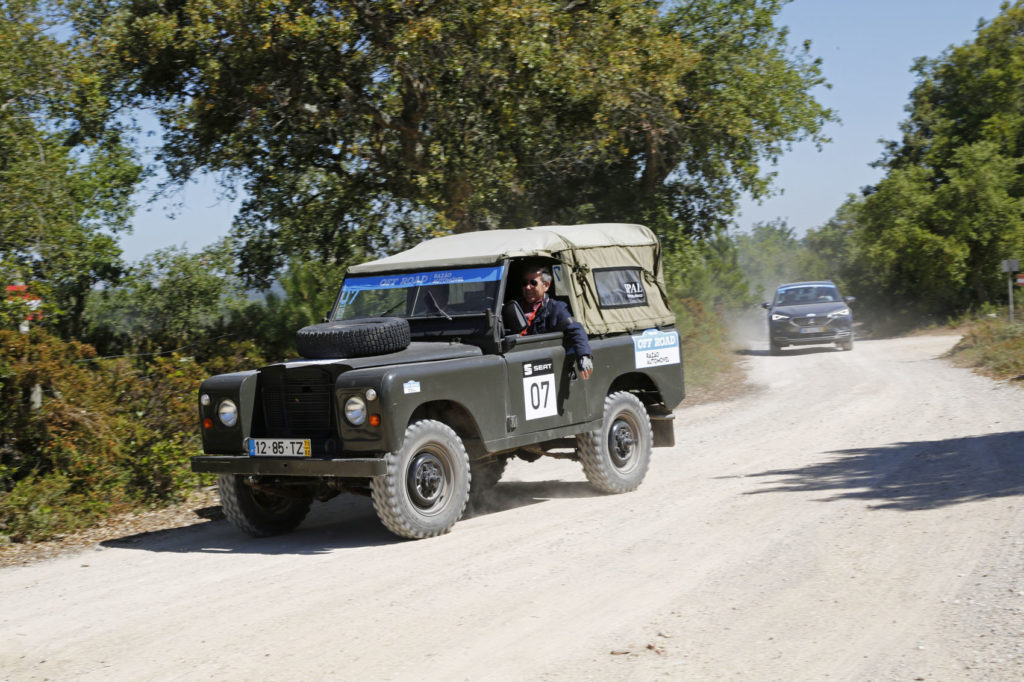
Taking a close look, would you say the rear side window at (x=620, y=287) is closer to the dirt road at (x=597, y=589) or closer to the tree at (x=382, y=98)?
the dirt road at (x=597, y=589)

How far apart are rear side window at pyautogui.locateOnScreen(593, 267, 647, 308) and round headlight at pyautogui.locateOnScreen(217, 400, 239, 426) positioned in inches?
144

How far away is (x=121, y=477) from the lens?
10.1 meters

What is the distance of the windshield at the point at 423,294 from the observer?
9.02 metres

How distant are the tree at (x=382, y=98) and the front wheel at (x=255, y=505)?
677cm

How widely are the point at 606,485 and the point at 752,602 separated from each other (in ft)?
13.3

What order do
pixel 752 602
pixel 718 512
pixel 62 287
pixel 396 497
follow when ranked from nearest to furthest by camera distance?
pixel 752 602
pixel 396 497
pixel 718 512
pixel 62 287

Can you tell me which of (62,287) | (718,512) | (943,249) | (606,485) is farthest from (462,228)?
(943,249)

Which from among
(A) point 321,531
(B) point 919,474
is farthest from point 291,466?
(B) point 919,474

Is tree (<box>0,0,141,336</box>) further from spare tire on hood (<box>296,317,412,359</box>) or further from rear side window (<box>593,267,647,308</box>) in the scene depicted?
rear side window (<box>593,267,647,308</box>)

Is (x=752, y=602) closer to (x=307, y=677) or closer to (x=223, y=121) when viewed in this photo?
(x=307, y=677)

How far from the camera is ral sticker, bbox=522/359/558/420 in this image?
885 cm

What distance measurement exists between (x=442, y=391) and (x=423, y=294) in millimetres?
1520

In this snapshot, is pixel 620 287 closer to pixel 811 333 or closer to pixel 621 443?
pixel 621 443

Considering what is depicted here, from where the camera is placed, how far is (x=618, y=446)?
10.1 meters
